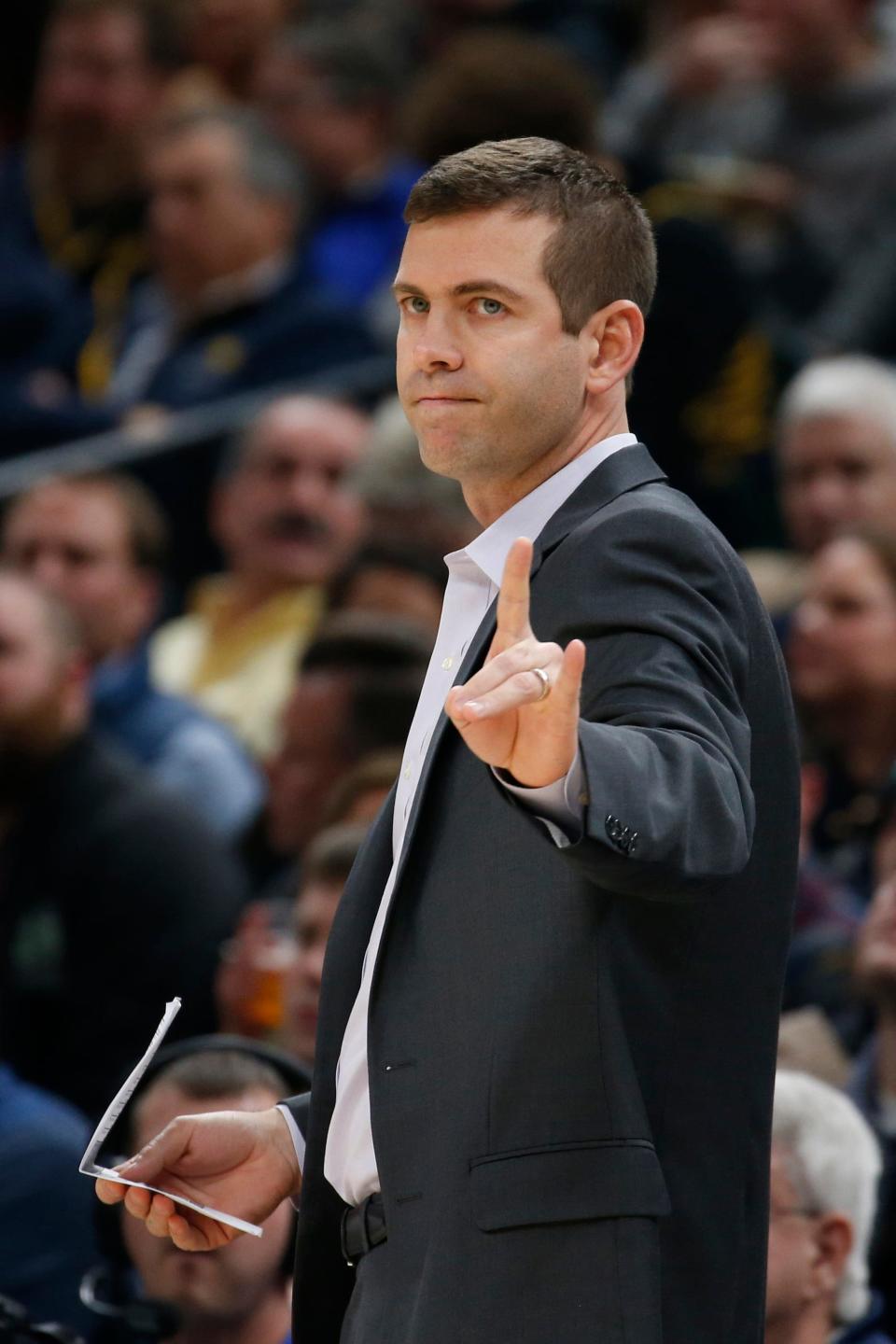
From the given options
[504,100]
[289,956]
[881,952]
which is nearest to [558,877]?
[881,952]

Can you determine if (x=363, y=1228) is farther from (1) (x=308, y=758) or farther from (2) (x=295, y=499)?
(2) (x=295, y=499)

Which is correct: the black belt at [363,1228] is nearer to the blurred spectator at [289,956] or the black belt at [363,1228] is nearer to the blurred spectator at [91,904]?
the blurred spectator at [289,956]

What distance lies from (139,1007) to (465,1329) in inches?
120

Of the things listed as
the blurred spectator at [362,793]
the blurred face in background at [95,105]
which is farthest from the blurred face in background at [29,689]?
the blurred face in background at [95,105]

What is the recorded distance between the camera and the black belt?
2.08 metres

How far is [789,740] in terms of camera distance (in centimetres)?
211

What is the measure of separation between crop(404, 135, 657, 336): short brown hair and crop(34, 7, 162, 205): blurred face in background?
6794 mm

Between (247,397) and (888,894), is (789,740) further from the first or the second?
(247,397)

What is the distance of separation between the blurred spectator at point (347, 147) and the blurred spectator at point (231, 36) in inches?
37.3

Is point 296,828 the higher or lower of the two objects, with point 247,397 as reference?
lower

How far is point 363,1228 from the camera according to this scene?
2.11 meters

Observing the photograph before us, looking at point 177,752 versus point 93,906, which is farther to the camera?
point 177,752

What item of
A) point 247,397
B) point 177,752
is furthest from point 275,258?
point 177,752

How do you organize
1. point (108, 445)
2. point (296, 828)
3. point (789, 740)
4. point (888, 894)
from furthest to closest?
point (108, 445)
point (296, 828)
point (888, 894)
point (789, 740)
